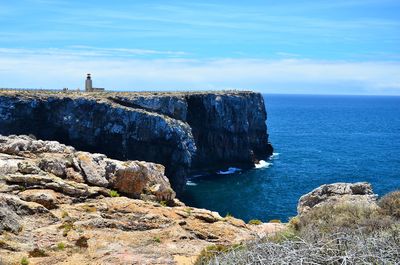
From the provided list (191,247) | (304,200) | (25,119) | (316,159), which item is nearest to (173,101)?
(25,119)

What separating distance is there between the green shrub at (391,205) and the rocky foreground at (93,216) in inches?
214

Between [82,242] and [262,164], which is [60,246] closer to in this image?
[82,242]

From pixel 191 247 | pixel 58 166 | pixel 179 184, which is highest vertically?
pixel 58 166

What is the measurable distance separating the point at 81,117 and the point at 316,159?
159 feet

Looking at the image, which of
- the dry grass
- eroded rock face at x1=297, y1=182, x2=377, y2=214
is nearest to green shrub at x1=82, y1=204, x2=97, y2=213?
the dry grass

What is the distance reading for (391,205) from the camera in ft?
64.2

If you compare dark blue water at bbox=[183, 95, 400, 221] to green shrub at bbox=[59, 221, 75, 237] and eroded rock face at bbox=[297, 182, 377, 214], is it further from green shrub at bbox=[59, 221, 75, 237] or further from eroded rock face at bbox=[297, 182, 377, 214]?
green shrub at bbox=[59, 221, 75, 237]

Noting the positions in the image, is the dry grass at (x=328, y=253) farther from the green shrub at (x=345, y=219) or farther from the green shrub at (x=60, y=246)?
the green shrub at (x=60, y=246)

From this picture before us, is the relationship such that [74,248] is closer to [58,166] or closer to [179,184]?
[58,166]

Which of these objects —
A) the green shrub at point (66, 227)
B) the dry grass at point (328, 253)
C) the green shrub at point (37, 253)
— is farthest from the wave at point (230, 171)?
the dry grass at point (328, 253)

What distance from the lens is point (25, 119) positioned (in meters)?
65.1

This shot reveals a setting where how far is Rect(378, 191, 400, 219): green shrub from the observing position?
62.3ft

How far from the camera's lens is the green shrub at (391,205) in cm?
1900

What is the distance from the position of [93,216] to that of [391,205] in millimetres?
12911
